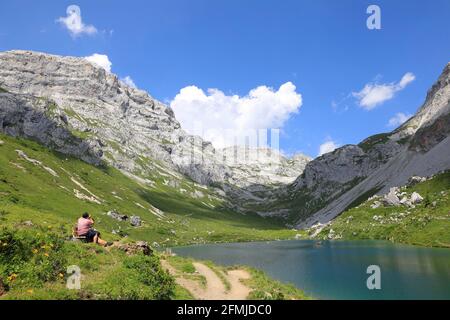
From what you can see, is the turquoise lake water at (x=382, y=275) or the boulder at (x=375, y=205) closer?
the turquoise lake water at (x=382, y=275)

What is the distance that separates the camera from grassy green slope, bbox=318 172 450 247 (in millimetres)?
108062

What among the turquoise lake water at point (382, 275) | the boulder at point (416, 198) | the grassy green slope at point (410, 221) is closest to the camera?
the turquoise lake water at point (382, 275)

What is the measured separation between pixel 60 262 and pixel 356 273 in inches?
2084

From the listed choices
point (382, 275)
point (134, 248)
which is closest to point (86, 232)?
point (134, 248)

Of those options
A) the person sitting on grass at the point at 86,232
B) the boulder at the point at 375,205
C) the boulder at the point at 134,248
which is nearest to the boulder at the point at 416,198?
the boulder at the point at 375,205

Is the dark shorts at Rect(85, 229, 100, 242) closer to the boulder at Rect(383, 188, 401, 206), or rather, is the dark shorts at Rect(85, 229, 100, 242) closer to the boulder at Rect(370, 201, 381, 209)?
the boulder at Rect(383, 188, 401, 206)

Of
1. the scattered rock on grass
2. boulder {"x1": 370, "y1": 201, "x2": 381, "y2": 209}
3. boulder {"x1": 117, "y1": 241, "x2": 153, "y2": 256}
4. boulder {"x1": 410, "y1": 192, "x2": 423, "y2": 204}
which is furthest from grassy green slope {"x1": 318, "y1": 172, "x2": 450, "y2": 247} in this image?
the scattered rock on grass

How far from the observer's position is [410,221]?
12525cm

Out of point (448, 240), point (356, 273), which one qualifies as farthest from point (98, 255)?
point (448, 240)

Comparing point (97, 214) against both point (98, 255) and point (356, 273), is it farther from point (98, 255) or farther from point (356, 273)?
point (98, 255)

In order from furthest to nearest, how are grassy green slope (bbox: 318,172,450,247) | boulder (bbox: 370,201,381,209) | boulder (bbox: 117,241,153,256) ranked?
boulder (bbox: 370,201,381,209), grassy green slope (bbox: 318,172,450,247), boulder (bbox: 117,241,153,256)

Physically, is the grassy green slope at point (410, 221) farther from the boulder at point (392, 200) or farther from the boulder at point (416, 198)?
the boulder at point (392, 200)

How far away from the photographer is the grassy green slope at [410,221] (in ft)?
355
